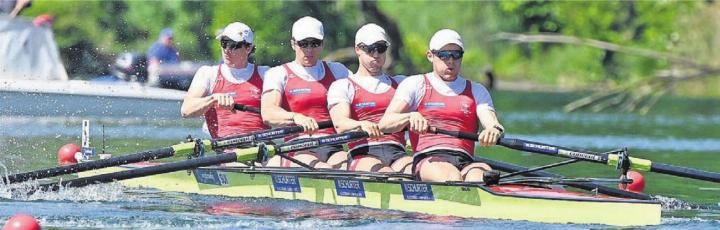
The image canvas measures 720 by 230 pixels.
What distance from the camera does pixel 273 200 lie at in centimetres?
1323

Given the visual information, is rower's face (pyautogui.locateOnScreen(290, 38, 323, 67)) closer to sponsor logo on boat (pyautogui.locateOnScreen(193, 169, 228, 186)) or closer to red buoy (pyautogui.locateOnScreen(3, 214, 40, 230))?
sponsor logo on boat (pyautogui.locateOnScreen(193, 169, 228, 186))

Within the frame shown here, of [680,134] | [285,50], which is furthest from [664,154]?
[285,50]

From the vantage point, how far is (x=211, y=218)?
39.0ft

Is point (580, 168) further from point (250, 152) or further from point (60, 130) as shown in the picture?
point (60, 130)

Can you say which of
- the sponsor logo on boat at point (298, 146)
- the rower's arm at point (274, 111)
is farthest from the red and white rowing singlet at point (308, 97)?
the sponsor logo on boat at point (298, 146)

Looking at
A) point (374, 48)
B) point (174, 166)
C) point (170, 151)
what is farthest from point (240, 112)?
point (374, 48)

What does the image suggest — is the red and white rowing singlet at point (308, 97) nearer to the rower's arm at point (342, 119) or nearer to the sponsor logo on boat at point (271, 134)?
the sponsor logo on boat at point (271, 134)

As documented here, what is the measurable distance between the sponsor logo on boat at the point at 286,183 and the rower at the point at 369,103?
1.58ft

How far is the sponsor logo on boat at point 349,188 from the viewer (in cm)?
1241

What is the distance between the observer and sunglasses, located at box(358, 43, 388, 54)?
41.9ft

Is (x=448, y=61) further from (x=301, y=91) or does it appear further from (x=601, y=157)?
(x=301, y=91)

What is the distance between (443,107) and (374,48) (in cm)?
90

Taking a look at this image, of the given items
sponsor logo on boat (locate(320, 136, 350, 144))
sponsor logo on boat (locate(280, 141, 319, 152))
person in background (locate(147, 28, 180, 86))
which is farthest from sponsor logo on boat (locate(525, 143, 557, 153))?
person in background (locate(147, 28, 180, 86))

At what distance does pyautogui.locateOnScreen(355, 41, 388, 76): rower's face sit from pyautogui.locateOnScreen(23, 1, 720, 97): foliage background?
75.9 feet
